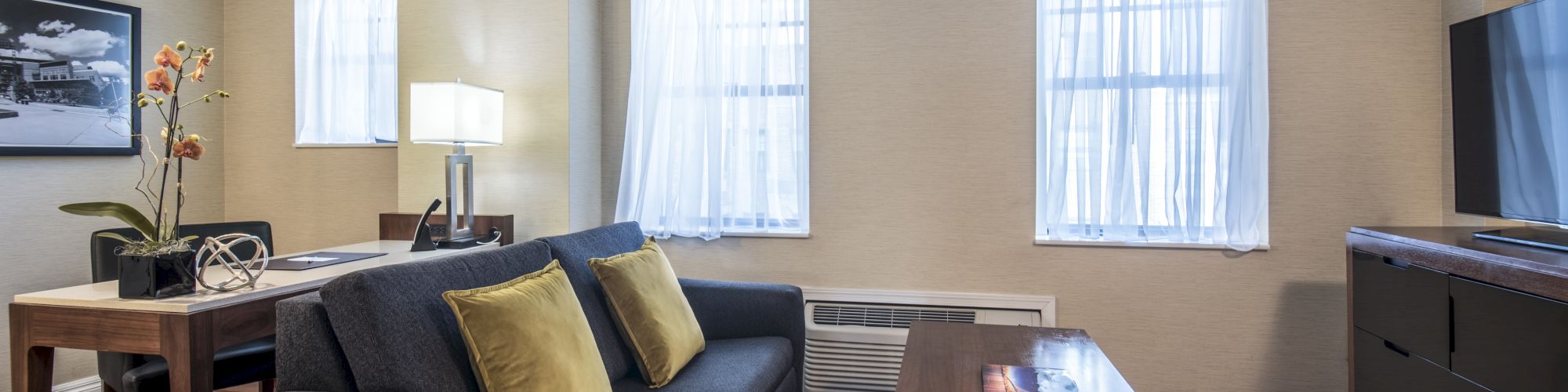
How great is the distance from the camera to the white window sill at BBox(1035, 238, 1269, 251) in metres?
3.19

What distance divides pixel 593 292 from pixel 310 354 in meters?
0.94

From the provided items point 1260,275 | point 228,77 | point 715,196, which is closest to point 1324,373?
point 1260,275

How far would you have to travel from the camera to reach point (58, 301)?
1939mm

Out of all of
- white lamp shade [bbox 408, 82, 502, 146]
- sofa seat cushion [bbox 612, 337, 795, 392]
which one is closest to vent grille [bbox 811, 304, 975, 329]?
sofa seat cushion [bbox 612, 337, 795, 392]

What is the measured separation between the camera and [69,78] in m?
3.38

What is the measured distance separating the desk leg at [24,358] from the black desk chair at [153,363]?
9.4 inches

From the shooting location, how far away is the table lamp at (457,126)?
119 inches

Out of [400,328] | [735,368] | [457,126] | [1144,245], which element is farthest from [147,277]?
[1144,245]

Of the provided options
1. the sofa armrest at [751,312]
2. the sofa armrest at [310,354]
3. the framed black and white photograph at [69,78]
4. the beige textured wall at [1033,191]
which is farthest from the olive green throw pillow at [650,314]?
the framed black and white photograph at [69,78]

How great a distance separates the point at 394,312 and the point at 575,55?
2007 millimetres

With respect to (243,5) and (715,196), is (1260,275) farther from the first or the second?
(243,5)

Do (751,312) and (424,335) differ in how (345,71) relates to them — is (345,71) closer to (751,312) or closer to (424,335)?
(751,312)

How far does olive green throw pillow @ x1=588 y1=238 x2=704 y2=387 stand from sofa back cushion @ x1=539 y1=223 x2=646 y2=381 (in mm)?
46

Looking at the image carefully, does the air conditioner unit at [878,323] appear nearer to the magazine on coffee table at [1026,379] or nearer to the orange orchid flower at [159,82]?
the magazine on coffee table at [1026,379]
